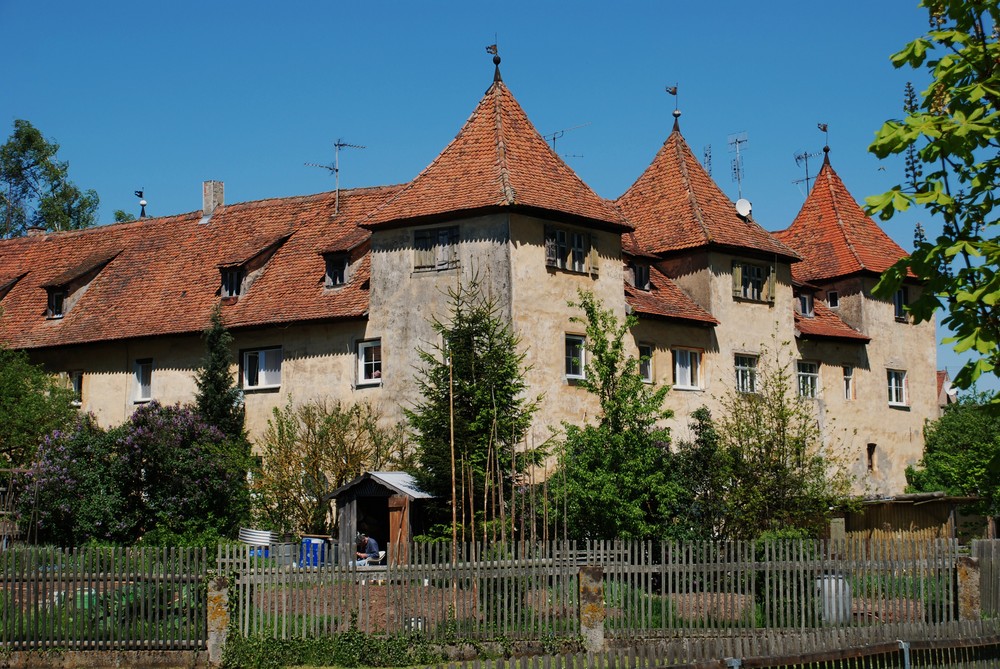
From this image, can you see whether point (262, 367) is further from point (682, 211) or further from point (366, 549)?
point (682, 211)

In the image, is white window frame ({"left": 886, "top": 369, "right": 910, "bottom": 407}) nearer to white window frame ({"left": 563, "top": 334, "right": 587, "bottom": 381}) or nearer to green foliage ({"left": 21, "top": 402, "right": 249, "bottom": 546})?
white window frame ({"left": 563, "top": 334, "right": 587, "bottom": 381})

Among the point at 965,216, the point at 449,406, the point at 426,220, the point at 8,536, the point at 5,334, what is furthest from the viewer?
the point at 5,334

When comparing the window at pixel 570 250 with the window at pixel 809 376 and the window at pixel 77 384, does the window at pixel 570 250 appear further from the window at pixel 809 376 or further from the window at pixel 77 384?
the window at pixel 77 384

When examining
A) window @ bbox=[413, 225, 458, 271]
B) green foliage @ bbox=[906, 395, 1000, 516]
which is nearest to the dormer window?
window @ bbox=[413, 225, 458, 271]

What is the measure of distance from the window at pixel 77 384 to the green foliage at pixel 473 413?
47.3 feet

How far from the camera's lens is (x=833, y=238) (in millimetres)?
47656

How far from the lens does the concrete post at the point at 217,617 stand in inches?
792

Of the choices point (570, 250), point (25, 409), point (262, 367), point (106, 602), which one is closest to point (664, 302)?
point (570, 250)

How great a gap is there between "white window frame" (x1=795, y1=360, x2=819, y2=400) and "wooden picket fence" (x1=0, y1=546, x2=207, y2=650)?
25.9 metres

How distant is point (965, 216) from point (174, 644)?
43.9 feet

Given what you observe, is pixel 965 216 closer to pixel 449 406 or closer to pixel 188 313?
pixel 449 406

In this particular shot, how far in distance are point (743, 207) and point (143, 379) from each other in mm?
19044

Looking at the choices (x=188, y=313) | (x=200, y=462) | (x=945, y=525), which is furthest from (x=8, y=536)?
(x=945, y=525)

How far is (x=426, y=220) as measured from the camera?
1395 inches
